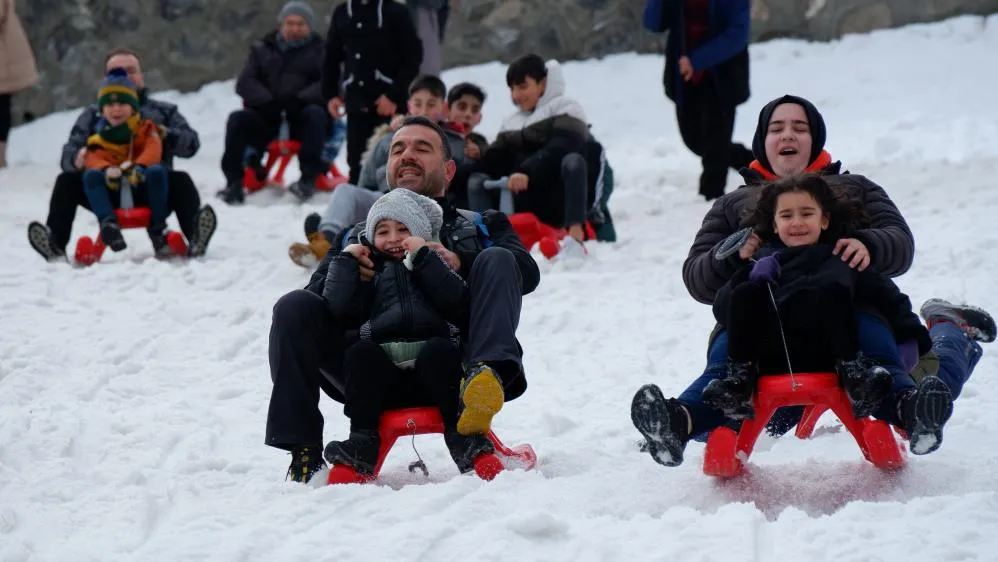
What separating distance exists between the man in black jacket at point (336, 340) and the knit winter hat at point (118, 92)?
3.94 metres

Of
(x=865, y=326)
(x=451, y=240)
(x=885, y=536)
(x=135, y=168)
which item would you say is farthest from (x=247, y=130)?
(x=885, y=536)

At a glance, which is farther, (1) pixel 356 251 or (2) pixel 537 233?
(2) pixel 537 233

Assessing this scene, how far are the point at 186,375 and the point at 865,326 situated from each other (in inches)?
110

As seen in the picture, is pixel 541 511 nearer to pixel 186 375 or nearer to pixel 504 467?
pixel 504 467

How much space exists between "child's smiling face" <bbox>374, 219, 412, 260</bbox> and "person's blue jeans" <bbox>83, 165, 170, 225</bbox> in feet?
12.8

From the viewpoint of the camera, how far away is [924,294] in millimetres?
5547

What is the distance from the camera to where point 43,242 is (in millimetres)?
7238

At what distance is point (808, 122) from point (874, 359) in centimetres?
88

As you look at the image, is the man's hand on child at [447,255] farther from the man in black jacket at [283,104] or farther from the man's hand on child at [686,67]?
the man in black jacket at [283,104]

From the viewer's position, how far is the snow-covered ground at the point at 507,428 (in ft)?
9.21

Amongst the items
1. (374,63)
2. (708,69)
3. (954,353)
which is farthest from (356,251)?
(374,63)

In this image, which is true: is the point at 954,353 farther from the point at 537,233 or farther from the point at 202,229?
the point at 202,229

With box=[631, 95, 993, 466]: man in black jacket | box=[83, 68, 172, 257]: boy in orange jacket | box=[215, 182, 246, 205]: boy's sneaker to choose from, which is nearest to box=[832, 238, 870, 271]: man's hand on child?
box=[631, 95, 993, 466]: man in black jacket

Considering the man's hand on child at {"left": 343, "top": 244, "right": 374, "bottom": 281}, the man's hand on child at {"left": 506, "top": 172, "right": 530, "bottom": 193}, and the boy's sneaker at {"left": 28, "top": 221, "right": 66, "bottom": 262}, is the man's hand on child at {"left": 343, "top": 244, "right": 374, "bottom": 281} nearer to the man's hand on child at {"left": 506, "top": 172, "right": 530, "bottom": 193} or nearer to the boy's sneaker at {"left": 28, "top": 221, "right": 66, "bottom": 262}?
the man's hand on child at {"left": 506, "top": 172, "right": 530, "bottom": 193}
